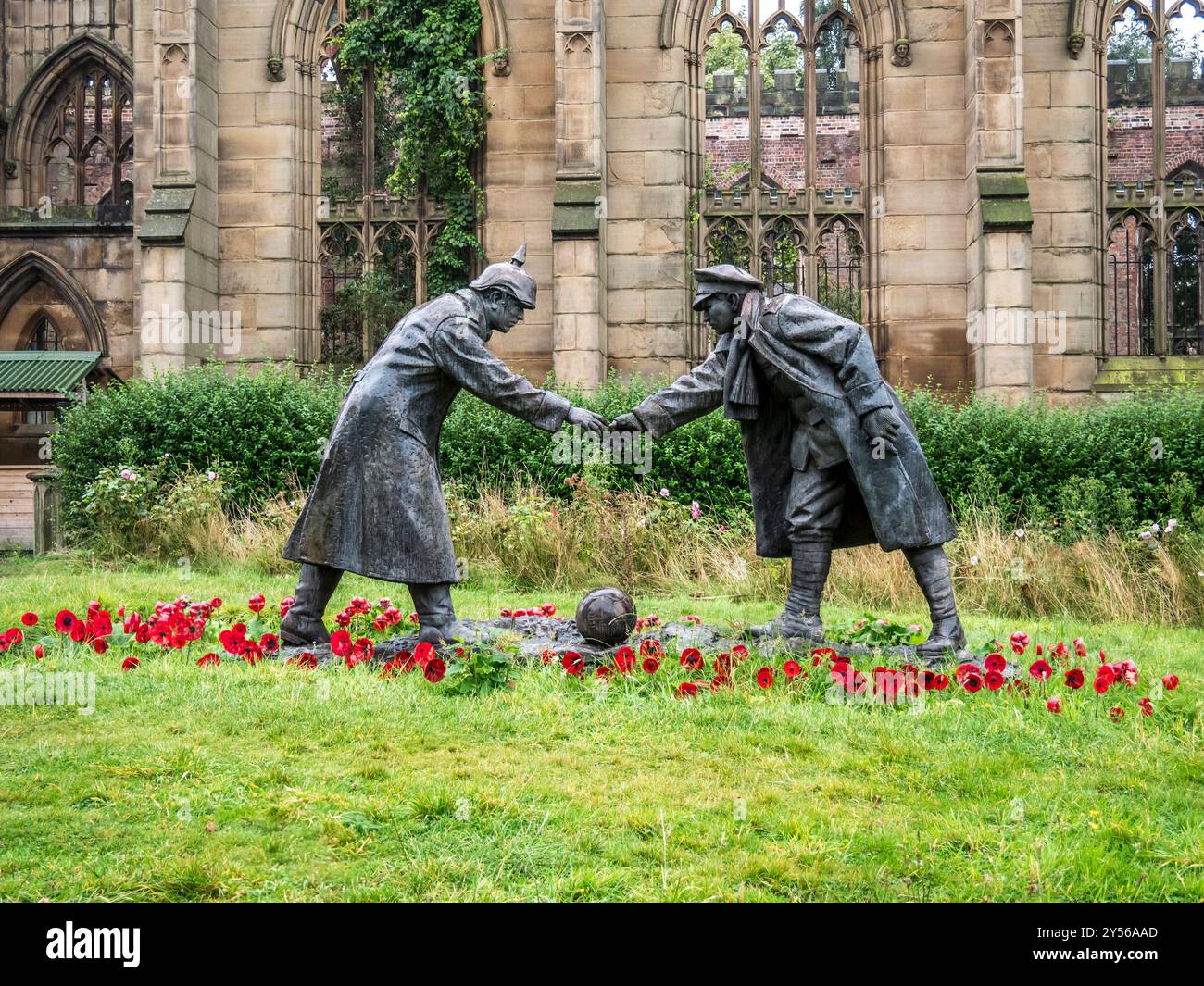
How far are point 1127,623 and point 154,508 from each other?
366 inches

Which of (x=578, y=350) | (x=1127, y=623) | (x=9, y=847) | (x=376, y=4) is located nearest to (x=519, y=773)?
(x=9, y=847)

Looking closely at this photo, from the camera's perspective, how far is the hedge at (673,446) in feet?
38.9

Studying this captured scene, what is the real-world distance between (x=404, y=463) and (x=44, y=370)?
1505cm

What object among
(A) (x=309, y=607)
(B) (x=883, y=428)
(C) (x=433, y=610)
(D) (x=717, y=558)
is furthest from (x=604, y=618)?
(D) (x=717, y=558)

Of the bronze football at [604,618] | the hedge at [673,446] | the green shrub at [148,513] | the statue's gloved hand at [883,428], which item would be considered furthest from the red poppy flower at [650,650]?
the green shrub at [148,513]

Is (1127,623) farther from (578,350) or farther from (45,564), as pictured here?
(45,564)

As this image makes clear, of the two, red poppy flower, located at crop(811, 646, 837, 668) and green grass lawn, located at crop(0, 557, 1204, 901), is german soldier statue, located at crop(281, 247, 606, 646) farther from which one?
red poppy flower, located at crop(811, 646, 837, 668)

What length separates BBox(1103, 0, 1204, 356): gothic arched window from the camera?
17.6m

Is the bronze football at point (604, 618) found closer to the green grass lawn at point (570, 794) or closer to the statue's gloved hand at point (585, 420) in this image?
the green grass lawn at point (570, 794)

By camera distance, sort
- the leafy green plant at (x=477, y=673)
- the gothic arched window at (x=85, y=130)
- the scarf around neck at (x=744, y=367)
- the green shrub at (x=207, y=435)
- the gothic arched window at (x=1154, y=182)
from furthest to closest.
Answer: the gothic arched window at (x=85, y=130), the gothic arched window at (x=1154, y=182), the green shrub at (x=207, y=435), the scarf around neck at (x=744, y=367), the leafy green plant at (x=477, y=673)

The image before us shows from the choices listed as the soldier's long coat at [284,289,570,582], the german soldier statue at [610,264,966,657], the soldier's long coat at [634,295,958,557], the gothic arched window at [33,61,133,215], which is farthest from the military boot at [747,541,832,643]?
the gothic arched window at [33,61,133,215]

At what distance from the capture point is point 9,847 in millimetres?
3715

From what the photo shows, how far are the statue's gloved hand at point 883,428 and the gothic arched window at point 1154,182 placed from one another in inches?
485

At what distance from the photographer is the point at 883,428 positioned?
6.33 m
